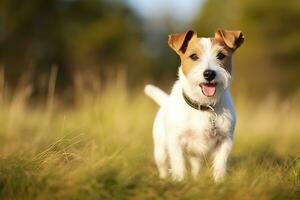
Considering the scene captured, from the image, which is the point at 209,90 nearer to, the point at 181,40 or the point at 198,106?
the point at 198,106

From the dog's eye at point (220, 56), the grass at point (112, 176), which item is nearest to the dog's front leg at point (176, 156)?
the grass at point (112, 176)

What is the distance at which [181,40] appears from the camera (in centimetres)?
568

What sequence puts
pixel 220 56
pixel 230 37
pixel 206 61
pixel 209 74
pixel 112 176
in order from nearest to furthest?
1. pixel 112 176
2. pixel 209 74
3. pixel 206 61
4. pixel 220 56
5. pixel 230 37

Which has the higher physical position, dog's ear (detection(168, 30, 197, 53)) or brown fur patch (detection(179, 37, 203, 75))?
dog's ear (detection(168, 30, 197, 53))

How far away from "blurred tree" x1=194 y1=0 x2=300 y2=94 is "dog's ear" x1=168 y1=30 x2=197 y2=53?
16.6 m

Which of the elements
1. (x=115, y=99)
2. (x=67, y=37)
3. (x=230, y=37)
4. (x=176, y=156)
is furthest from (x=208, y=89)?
(x=67, y=37)

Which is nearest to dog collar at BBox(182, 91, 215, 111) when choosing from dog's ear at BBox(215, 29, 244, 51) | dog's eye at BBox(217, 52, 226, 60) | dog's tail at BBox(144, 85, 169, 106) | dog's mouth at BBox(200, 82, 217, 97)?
dog's mouth at BBox(200, 82, 217, 97)

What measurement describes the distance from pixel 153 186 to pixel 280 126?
6135 mm

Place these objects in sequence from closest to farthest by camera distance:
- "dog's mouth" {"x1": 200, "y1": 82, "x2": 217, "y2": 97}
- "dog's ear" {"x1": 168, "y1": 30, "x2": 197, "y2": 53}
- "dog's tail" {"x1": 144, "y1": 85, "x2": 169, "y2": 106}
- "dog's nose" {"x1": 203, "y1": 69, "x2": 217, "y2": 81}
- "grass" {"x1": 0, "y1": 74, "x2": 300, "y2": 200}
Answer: "grass" {"x1": 0, "y1": 74, "x2": 300, "y2": 200} → "dog's nose" {"x1": 203, "y1": 69, "x2": 217, "y2": 81} → "dog's mouth" {"x1": 200, "y1": 82, "x2": 217, "y2": 97} → "dog's ear" {"x1": 168, "y1": 30, "x2": 197, "y2": 53} → "dog's tail" {"x1": 144, "y1": 85, "x2": 169, "y2": 106}

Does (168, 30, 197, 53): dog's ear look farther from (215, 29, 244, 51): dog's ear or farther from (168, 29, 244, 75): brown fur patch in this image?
(215, 29, 244, 51): dog's ear

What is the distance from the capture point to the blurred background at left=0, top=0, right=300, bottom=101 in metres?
22.1

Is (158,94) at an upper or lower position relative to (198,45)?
lower

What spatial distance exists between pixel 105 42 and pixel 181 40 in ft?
61.5

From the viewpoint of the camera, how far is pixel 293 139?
9.12 metres
